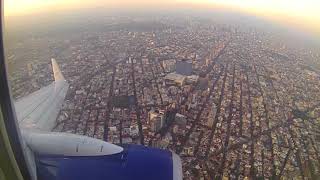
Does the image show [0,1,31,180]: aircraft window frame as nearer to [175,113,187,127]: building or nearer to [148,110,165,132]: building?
[148,110,165,132]: building

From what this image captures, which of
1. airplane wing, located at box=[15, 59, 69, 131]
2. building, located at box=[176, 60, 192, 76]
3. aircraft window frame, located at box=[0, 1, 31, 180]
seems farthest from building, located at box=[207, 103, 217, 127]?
aircraft window frame, located at box=[0, 1, 31, 180]

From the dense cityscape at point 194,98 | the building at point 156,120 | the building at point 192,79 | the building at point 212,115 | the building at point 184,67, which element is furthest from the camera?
the building at point 184,67

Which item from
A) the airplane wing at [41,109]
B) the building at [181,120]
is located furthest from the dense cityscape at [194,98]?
the airplane wing at [41,109]

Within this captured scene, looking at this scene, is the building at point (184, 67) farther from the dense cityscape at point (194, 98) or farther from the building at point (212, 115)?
the building at point (212, 115)

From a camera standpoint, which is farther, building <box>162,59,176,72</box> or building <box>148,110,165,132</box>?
building <box>162,59,176,72</box>

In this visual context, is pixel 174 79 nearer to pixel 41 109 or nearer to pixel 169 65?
pixel 169 65
